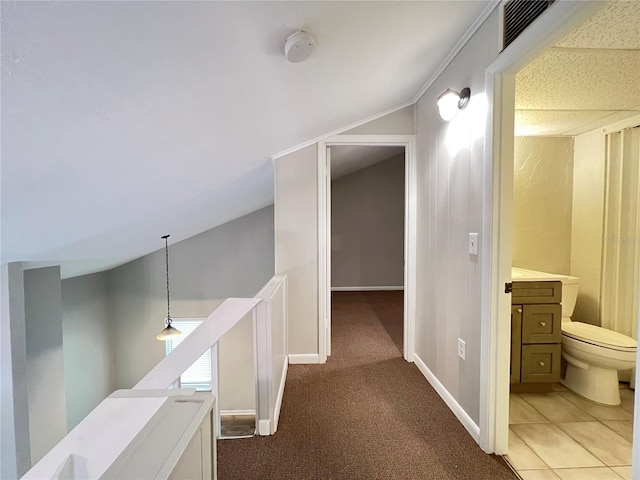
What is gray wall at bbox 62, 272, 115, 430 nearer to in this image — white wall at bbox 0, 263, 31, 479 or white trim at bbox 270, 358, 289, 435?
white wall at bbox 0, 263, 31, 479

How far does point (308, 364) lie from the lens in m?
2.71

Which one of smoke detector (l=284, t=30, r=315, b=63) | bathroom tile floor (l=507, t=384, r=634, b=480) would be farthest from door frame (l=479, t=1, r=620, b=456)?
smoke detector (l=284, t=30, r=315, b=63)

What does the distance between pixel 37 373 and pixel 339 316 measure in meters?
3.27

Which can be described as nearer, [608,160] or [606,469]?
[606,469]

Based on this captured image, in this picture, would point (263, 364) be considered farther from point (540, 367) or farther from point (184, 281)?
point (184, 281)

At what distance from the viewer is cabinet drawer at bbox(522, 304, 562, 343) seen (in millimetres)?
2176

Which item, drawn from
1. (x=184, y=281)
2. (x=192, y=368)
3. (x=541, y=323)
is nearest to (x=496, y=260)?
(x=541, y=323)

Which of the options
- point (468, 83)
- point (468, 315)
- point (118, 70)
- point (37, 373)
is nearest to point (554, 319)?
point (468, 315)

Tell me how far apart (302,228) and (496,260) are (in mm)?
1581

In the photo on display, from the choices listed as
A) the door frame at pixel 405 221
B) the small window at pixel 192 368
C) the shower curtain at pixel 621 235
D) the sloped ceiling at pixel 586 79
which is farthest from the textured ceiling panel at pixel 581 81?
the small window at pixel 192 368

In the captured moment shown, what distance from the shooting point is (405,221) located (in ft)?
8.90

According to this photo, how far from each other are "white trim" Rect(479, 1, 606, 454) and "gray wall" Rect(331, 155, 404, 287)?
415 centimetres

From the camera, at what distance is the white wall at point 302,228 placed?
2686mm

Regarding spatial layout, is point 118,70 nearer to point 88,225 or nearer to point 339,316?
point 88,225
